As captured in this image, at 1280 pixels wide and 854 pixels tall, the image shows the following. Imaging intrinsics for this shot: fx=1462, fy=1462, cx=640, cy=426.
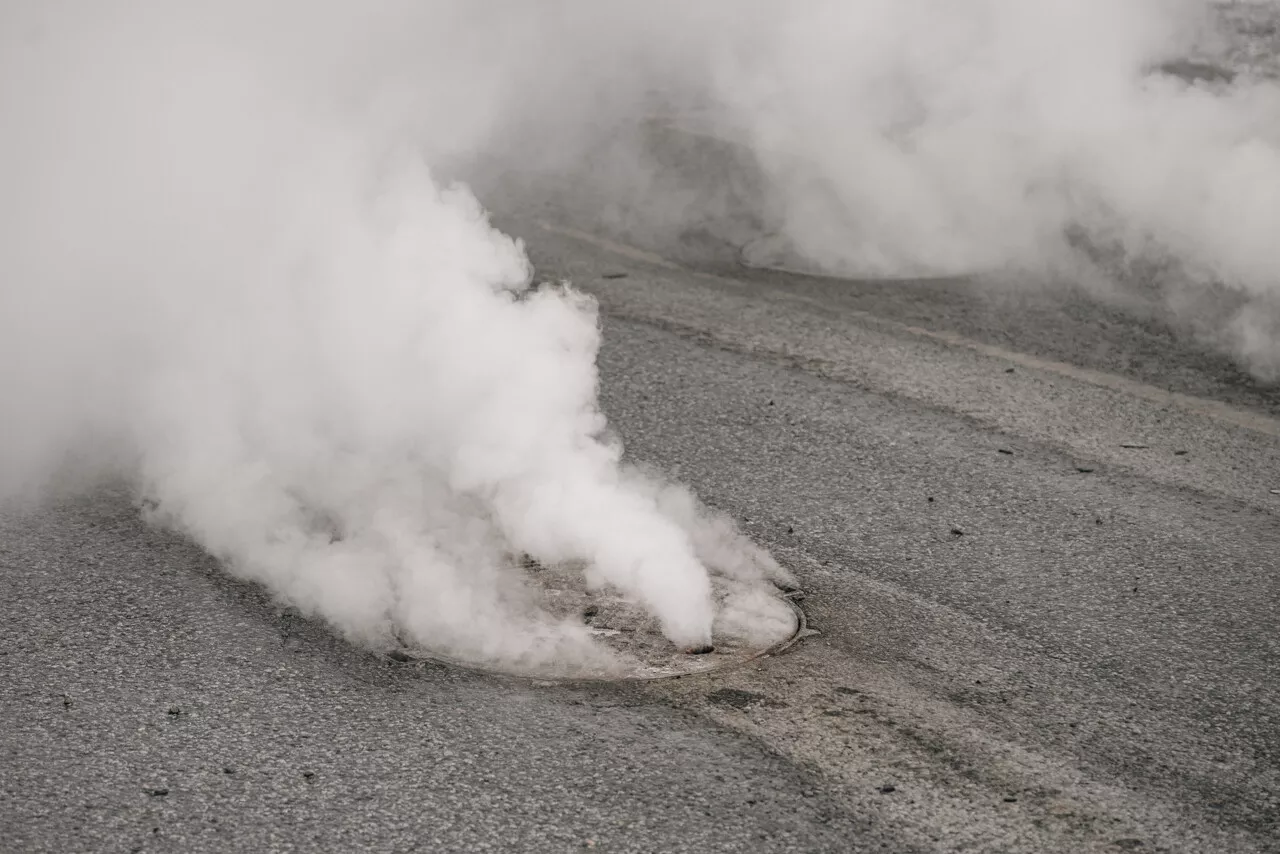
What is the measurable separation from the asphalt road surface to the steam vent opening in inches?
2.7

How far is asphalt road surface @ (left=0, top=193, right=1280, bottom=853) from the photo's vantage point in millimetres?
3527

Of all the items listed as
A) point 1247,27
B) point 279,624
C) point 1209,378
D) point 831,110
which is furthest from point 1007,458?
point 1247,27

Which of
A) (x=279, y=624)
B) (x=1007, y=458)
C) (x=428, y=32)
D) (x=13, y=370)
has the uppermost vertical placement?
(x=428, y=32)

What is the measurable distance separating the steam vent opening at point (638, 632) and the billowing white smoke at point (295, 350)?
5cm

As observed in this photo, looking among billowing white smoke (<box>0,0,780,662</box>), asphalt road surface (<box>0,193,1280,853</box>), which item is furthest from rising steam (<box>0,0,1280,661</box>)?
asphalt road surface (<box>0,193,1280,853</box>)

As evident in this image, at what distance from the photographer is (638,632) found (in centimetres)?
438

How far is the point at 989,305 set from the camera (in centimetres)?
712

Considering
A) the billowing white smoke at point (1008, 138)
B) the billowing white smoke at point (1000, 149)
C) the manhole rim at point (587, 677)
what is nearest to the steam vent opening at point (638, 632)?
the manhole rim at point (587, 677)

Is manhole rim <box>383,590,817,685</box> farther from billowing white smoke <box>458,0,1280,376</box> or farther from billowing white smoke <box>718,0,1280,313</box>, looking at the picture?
billowing white smoke <box>718,0,1280,313</box>

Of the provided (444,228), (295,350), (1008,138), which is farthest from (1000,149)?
(295,350)

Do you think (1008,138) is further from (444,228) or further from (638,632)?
(638,632)

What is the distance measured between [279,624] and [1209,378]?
409 centimetres

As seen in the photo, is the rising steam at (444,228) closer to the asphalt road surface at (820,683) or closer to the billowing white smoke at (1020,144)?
the billowing white smoke at (1020,144)

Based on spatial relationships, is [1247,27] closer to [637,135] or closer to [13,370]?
[637,135]
